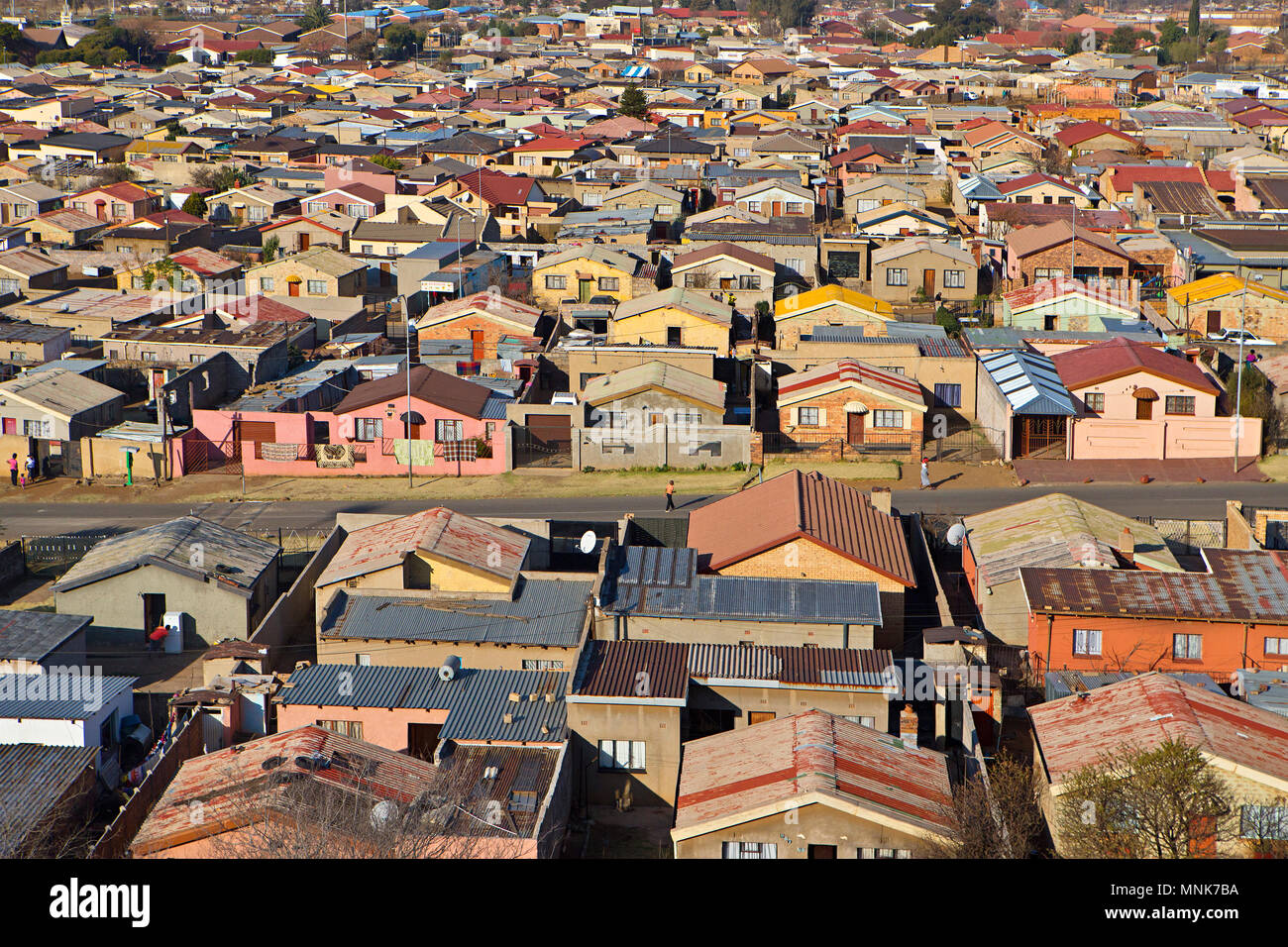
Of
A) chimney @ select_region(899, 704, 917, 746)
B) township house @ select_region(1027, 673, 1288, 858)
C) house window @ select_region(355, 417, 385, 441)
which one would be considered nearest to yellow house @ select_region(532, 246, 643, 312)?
house window @ select_region(355, 417, 385, 441)

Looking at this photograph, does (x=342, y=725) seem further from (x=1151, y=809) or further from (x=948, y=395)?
(x=948, y=395)

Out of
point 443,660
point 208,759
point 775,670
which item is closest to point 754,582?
point 775,670

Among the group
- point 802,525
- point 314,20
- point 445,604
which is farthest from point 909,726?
point 314,20

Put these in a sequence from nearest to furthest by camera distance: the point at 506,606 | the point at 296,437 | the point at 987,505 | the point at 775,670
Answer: the point at 775,670 → the point at 506,606 → the point at 987,505 → the point at 296,437

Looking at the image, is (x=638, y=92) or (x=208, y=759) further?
(x=638, y=92)

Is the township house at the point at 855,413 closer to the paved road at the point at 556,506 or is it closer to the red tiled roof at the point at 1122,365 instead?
the paved road at the point at 556,506

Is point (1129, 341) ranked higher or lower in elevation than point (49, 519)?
higher

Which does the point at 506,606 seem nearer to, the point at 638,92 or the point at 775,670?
the point at 775,670
